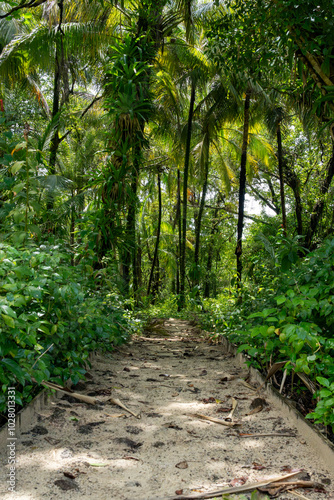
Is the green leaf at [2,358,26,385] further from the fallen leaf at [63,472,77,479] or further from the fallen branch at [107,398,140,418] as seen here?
the fallen branch at [107,398,140,418]

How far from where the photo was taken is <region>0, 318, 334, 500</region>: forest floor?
1.85 m

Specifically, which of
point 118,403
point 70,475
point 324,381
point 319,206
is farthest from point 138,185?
point 319,206

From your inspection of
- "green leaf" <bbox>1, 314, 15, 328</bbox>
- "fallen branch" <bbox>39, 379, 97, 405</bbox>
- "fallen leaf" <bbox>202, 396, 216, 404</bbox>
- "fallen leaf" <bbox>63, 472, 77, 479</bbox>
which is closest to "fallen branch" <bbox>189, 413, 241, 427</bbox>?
"fallen leaf" <bbox>202, 396, 216, 404</bbox>

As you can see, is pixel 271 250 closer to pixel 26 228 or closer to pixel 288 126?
pixel 26 228

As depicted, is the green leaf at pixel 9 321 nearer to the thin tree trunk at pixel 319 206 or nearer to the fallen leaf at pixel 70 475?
the fallen leaf at pixel 70 475

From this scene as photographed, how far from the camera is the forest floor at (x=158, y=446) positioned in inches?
72.9

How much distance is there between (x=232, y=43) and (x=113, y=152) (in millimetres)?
2171

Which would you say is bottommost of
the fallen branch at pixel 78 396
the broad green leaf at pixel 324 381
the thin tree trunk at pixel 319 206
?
the fallen branch at pixel 78 396

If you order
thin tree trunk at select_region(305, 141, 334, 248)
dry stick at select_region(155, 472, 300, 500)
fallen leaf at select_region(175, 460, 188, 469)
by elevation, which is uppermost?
thin tree trunk at select_region(305, 141, 334, 248)

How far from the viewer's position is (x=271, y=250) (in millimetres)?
4469

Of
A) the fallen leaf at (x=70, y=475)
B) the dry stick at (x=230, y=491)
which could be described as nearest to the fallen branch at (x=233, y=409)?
the dry stick at (x=230, y=491)

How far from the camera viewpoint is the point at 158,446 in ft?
7.70

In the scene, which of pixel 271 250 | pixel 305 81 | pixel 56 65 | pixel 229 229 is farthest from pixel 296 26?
pixel 229 229

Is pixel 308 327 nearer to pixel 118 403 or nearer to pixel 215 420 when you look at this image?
pixel 215 420
